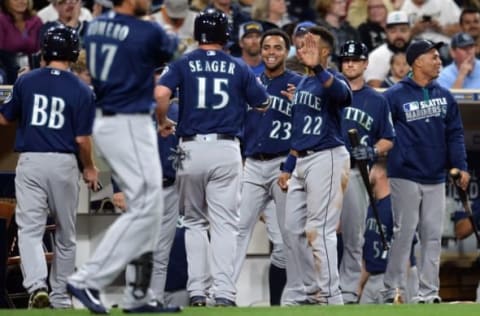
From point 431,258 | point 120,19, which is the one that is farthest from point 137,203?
point 431,258

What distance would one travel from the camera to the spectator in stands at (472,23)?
14781 millimetres

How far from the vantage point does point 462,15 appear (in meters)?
14.9

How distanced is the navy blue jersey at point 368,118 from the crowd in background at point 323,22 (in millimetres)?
2317

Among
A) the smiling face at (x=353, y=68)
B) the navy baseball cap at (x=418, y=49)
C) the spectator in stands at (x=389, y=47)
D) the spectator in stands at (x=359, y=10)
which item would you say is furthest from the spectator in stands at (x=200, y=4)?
the navy baseball cap at (x=418, y=49)

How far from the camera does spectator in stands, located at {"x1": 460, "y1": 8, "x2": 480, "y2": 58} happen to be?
1478cm

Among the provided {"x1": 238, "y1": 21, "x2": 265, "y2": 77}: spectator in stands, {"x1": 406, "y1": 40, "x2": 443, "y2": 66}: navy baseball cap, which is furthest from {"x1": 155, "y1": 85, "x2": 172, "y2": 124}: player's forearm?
{"x1": 238, "y1": 21, "x2": 265, "y2": 77}: spectator in stands

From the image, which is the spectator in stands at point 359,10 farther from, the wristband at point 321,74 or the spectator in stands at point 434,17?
the wristband at point 321,74

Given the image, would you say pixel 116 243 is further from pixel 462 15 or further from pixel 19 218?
pixel 462 15

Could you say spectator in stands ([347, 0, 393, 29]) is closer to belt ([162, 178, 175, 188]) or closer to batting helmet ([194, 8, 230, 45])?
belt ([162, 178, 175, 188])

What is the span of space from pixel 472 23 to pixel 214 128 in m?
6.15

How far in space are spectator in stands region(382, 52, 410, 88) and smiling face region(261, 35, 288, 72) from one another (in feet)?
8.57

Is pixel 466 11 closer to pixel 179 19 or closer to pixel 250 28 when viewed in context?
pixel 250 28

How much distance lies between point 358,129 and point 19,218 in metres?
3.05

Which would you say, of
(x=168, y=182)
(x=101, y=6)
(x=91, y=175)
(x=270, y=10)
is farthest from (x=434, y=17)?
(x=91, y=175)
